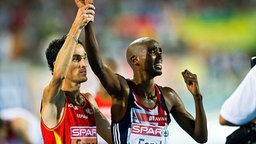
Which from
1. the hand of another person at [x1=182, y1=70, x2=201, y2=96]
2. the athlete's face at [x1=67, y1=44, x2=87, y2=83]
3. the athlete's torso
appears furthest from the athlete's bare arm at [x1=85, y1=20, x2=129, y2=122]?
the hand of another person at [x1=182, y1=70, x2=201, y2=96]

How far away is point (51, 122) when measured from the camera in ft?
16.6

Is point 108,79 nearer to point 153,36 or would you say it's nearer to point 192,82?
point 192,82

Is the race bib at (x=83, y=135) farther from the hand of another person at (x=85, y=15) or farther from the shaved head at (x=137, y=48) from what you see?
the hand of another person at (x=85, y=15)

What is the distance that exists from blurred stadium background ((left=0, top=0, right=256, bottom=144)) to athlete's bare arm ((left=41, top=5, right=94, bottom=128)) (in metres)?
7.14

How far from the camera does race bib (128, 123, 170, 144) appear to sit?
202 inches

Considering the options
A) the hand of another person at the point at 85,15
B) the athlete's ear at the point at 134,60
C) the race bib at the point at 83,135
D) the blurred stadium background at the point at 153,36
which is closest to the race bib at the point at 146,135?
the race bib at the point at 83,135

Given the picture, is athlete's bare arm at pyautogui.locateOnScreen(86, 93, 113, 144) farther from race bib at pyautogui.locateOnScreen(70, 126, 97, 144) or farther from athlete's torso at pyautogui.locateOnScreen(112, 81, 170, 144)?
athlete's torso at pyautogui.locateOnScreen(112, 81, 170, 144)

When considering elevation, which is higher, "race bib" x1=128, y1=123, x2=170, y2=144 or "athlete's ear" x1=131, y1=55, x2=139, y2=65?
"athlete's ear" x1=131, y1=55, x2=139, y2=65

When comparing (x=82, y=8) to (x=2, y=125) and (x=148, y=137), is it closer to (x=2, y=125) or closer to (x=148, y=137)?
(x=148, y=137)

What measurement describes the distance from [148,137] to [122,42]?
8.28 metres

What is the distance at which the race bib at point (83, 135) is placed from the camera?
514cm

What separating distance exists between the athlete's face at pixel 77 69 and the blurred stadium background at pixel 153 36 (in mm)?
6856

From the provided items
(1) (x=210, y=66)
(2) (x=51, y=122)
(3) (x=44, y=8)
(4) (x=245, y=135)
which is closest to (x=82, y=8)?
(2) (x=51, y=122)

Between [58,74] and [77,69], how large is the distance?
0.46 metres
